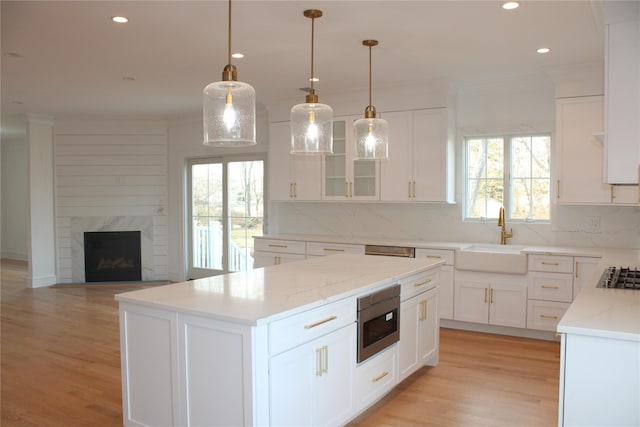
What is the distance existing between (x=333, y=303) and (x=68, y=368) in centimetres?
256

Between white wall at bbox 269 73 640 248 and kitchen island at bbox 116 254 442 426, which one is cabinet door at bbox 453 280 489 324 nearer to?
white wall at bbox 269 73 640 248

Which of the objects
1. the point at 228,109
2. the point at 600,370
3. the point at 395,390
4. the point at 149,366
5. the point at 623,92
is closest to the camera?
the point at 600,370

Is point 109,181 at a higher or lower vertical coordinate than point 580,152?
lower

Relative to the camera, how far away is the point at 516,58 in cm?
427

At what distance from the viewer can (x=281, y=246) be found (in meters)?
5.89

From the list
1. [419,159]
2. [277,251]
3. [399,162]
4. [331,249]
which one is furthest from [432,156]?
[277,251]

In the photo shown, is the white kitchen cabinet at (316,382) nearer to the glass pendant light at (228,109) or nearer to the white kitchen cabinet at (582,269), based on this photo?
the glass pendant light at (228,109)

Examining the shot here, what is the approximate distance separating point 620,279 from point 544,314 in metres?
1.78

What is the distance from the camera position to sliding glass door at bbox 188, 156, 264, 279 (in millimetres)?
7051

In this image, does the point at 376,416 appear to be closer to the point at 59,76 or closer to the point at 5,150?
the point at 59,76

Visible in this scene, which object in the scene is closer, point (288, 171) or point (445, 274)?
point (445, 274)

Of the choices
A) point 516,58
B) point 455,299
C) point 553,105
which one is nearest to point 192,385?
point 455,299

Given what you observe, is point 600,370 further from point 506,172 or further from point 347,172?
point 347,172

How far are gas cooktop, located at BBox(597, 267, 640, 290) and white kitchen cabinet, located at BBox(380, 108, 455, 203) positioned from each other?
2.13m
